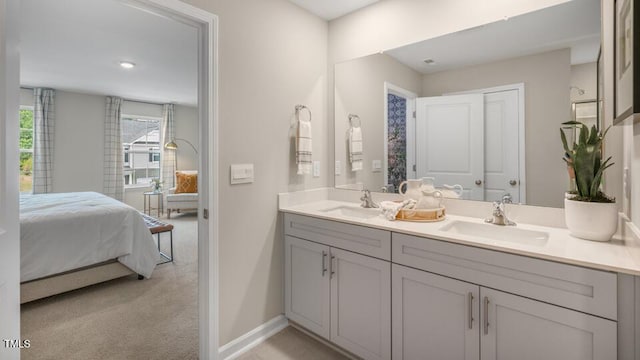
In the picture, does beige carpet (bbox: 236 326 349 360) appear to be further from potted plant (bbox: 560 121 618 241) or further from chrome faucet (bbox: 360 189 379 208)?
potted plant (bbox: 560 121 618 241)

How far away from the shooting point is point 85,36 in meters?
3.05

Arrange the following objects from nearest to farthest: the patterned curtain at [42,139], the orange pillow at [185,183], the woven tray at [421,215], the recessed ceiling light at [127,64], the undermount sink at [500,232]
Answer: the undermount sink at [500,232]
the woven tray at [421,215]
the recessed ceiling light at [127,64]
the patterned curtain at [42,139]
the orange pillow at [185,183]

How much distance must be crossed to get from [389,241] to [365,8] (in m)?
1.76

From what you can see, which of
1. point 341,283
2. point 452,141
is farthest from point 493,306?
point 452,141

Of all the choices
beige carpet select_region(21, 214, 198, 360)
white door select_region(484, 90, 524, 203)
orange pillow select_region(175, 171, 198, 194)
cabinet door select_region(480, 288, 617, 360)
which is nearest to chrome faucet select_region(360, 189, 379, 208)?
white door select_region(484, 90, 524, 203)

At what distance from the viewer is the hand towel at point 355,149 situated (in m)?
2.40

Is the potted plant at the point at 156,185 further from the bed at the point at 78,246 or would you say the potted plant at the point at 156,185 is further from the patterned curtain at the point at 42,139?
the bed at the point at 78,246

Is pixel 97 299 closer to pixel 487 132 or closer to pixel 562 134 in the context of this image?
pixel 487 132

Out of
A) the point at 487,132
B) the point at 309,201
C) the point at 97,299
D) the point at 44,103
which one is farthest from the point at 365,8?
the point at 44,103

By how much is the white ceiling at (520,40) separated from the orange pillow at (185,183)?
559cm

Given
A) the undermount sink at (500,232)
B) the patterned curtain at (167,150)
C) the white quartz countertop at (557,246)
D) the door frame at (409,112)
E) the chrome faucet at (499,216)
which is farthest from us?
the patterned curtain at (167,150)

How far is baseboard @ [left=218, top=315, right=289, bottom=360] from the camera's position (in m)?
1.88

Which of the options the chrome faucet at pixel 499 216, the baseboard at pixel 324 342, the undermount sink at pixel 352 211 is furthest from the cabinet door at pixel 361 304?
the chrome faucet at pixel 499 216

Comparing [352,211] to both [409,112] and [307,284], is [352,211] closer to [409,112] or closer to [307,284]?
[307,284]
